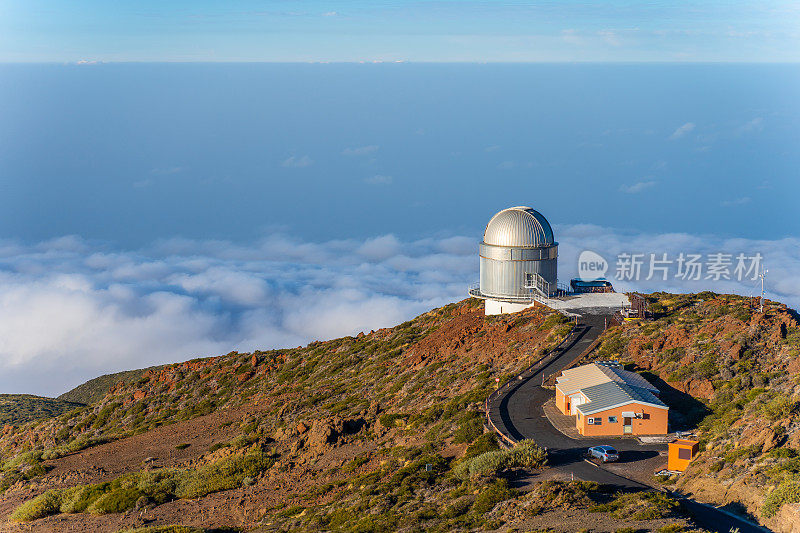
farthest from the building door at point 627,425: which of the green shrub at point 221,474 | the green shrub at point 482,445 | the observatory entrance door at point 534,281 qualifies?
the observatory entrance door at point 534,281

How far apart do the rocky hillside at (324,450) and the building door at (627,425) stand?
5176 mm

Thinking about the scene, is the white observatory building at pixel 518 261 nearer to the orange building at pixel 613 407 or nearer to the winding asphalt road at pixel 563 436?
the winding asphalt road at pixel 563 436

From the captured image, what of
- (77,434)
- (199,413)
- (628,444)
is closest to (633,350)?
(628,444)

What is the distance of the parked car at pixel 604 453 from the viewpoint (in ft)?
95.8

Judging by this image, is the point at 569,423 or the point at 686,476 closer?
the point at 686,476

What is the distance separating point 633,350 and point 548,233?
13963mm

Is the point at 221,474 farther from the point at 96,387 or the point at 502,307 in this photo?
the point at 96,387

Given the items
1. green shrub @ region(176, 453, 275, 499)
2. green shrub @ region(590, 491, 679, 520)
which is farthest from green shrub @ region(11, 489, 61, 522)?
green shrub @ region(590, 491, 679, 520)

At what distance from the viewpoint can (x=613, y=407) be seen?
32.3 m

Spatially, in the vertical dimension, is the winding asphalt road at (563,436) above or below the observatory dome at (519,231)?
below

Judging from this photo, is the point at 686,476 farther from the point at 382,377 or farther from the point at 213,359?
the point at 213,359

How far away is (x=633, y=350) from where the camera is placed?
138ft

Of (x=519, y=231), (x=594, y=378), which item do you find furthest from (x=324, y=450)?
(x=519, y=231)

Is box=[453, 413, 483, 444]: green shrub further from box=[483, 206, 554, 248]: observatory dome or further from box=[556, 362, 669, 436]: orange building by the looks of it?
box=[483, 206, 554, 248]: observatory dome
